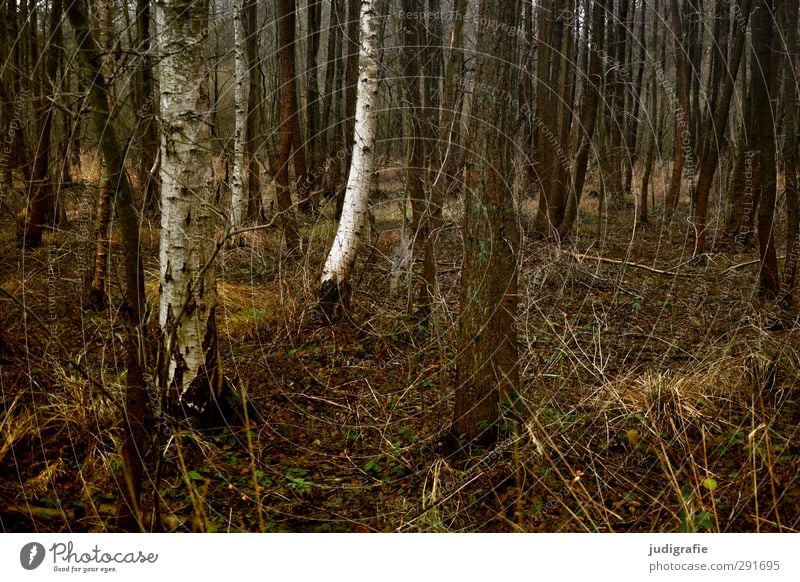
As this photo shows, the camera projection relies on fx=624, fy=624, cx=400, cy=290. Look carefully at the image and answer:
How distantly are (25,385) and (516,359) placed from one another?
3.37 meters

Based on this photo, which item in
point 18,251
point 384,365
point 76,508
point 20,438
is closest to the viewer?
point 76,508

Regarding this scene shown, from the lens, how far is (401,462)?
422cm

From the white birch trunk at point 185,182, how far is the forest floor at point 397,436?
407 mm

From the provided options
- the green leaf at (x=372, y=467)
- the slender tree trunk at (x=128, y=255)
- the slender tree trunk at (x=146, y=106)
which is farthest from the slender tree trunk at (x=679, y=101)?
the slender tree trunk at (x=128, y=255)

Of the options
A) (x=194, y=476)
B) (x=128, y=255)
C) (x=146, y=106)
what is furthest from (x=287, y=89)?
(x=128, y=255)

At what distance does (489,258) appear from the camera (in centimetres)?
393

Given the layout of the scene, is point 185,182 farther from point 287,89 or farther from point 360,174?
point 287,89

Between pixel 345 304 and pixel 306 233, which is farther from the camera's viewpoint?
pixel 306 233

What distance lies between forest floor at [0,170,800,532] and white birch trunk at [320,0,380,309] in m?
0.38

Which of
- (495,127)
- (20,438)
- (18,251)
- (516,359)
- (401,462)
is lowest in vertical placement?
(401,462)

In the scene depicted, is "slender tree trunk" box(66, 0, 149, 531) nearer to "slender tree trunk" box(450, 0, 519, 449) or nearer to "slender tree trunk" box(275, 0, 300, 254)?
"slender tree trunk" box(450, 0, 519, 449)

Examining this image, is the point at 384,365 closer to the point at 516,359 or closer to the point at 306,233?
the point at 516,359
